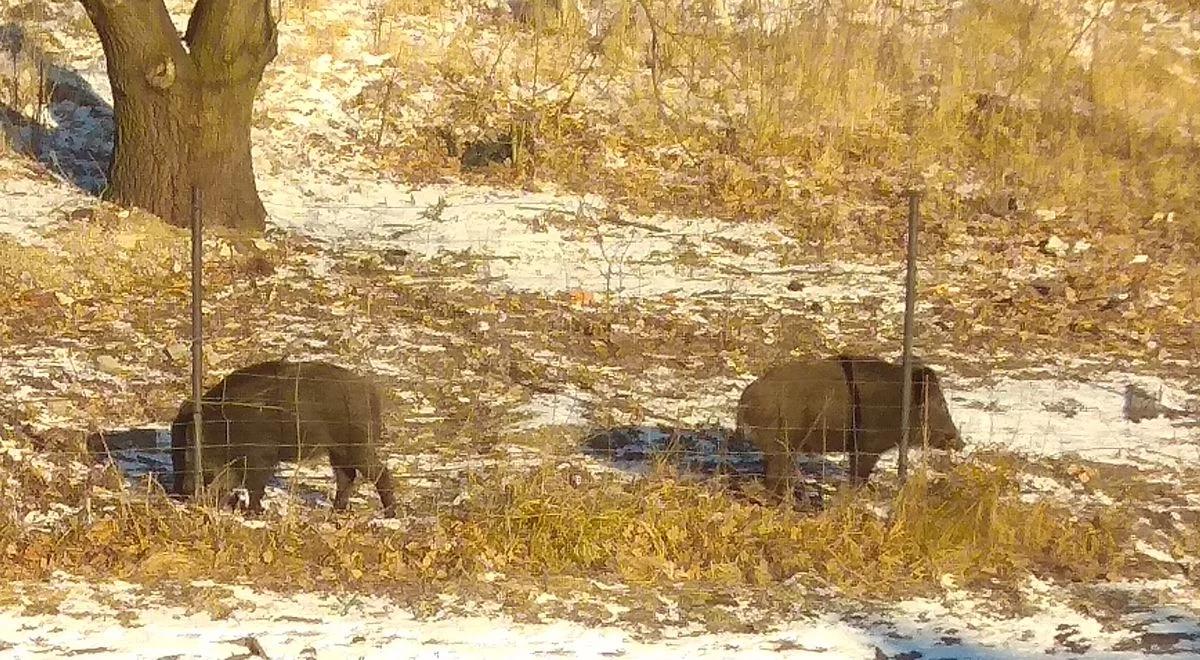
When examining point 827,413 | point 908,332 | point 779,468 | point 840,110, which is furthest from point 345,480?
point 840,110

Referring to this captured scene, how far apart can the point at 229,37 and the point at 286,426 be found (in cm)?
568

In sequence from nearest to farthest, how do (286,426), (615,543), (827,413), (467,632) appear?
1. (467,632)
2. (615,543)
3. (286,426)
4. (827,413)

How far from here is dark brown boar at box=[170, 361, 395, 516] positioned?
24.0 ft

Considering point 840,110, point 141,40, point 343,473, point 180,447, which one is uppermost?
point 141,40

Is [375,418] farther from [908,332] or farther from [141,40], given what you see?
[141,40]

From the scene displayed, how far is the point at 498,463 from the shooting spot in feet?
26.0

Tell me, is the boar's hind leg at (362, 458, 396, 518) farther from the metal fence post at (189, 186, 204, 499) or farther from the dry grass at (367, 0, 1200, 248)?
the dry grass at (367, 0, 1200, 248)

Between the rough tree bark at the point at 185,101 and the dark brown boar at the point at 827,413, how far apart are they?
21.2 feet

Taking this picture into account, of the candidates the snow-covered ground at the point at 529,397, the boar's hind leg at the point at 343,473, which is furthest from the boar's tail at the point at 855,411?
the boar's hind leg at the point at 343,473

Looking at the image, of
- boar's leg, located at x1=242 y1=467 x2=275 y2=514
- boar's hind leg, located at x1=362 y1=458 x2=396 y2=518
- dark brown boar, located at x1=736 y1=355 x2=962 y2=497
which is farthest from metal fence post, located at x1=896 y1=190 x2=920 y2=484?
boar's leg, located at x1=242 y1=467 x2=275 y2=514

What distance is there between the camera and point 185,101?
12.1 meters

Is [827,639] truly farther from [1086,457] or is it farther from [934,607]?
[1086,457]

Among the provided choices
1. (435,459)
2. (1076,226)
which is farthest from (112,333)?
(1076,226)

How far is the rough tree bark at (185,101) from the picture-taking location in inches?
466
